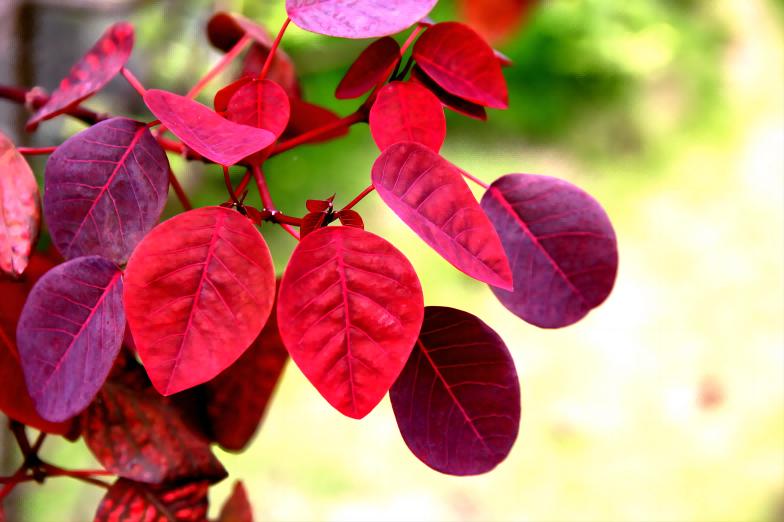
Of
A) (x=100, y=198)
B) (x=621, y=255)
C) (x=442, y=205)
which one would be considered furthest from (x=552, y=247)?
(x=621, y=255)

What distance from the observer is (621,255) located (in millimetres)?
2146

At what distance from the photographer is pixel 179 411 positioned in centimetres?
40

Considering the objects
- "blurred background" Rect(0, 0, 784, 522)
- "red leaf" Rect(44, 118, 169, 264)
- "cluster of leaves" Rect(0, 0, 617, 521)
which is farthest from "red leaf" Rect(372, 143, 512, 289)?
"blurred background" Rect(0, 0, 784, 522)

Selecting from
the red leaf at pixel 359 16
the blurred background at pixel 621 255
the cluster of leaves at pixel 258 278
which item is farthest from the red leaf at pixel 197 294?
the blurred background at pixel 621 255

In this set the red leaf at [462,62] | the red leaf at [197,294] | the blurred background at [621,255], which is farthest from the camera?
the blurred background at [621,255]

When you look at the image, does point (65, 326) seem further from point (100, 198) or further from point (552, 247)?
point (552, 247)

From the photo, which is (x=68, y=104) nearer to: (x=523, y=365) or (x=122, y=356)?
(x=122, y=356)

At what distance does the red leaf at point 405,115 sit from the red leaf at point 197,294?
0.10 metres

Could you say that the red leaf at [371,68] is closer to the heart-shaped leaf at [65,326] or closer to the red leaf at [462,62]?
the red leaf at [462,62]

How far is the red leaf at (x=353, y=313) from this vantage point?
0.28m

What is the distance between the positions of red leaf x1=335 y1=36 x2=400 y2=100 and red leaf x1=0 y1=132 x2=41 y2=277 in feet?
0.52

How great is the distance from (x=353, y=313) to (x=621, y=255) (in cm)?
198

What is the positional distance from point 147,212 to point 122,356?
4.4 inches

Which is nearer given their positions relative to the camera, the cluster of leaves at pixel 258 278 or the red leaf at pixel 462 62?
the cluster of leaves at pixel 258 278
